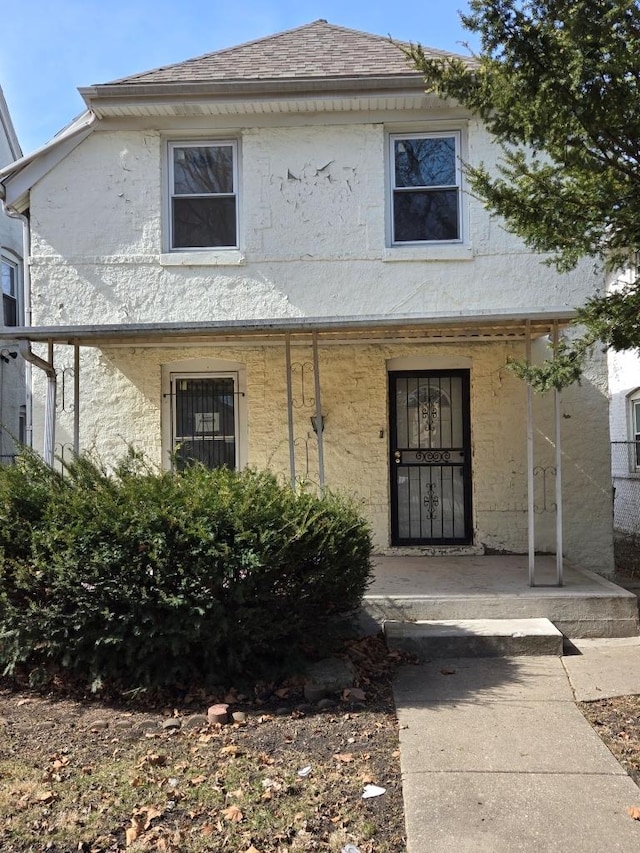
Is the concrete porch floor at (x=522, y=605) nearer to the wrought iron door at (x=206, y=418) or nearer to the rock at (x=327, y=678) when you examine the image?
the rock at (x=327, y=678)

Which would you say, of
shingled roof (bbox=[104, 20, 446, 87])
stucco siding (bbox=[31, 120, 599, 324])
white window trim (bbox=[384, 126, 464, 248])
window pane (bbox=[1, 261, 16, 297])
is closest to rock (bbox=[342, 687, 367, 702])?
stucco siding (bbox=[31, 120, 599, 324])

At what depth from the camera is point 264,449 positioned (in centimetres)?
833

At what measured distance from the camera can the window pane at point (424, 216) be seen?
8.35m

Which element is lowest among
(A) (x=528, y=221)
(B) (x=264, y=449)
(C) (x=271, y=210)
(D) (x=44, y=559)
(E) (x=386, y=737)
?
(E) (x=386, y=737)

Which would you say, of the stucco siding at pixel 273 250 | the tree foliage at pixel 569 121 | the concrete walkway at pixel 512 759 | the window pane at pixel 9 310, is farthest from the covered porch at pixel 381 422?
the window pane at pixel 9 310

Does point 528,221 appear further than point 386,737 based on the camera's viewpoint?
Yes

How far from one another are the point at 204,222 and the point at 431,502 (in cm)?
431

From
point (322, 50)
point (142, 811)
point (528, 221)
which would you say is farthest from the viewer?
point (322, 50)

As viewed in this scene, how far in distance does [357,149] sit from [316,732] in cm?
647

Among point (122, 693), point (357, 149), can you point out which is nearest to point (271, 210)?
point (357, 149)

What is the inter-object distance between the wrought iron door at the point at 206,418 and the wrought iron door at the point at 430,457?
194 cm

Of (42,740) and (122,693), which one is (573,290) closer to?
(122,693)

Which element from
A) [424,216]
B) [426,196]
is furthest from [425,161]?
[424,216]

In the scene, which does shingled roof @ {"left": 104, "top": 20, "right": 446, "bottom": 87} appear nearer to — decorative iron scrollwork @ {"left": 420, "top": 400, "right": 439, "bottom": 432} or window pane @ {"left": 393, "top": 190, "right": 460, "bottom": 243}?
window pane @ {"left": 393, "top": 190, "right": 460, "bottom": 243}
